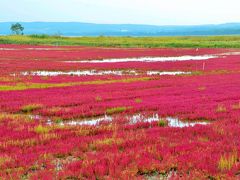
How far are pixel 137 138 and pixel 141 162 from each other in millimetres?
2801

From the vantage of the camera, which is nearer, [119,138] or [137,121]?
[119,138]

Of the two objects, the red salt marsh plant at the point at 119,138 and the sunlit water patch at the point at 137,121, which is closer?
the red salt marsh plant at the point at 119,138

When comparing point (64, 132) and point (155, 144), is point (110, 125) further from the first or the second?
point (155, 144)

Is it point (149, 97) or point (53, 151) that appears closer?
point (53, 151)

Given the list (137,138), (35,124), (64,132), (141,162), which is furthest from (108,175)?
(35,124)

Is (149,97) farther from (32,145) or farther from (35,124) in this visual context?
(32,145)

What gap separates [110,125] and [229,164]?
20.2ft

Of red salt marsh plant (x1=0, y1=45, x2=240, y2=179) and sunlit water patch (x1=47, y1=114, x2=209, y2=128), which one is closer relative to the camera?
red salt marsh plant (x1=0, y1=45, x2=240, y2=179)

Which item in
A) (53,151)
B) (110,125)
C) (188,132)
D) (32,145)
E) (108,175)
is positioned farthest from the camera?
(110,125)

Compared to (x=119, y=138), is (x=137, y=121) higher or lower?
lower

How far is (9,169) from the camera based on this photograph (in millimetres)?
9742

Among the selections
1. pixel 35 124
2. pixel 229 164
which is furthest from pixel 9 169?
pixel 35 124

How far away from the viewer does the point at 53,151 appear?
1153 cm

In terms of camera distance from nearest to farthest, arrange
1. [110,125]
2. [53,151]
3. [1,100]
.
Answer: [53,151] → [110,125] → [1,100]
